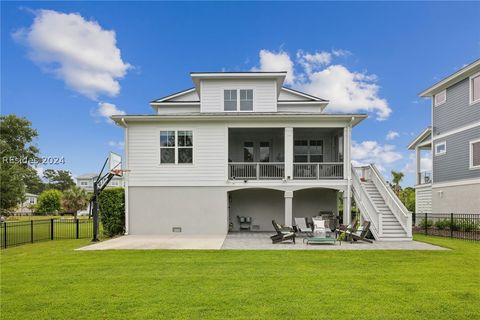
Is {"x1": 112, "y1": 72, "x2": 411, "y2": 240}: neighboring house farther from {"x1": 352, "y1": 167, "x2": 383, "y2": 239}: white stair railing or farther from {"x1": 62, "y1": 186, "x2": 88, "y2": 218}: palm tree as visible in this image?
{"x1": 62, "y1": 186, "x2": 88, "y2": 218}: palm tree

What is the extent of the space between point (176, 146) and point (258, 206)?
5750mm

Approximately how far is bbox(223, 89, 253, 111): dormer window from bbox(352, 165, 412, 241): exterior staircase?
6.66 meters

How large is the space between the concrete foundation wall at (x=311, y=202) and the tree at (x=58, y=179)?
265 feet

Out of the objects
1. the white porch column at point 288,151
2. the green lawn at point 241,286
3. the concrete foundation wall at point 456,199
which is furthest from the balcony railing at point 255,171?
the concrete foundation wall at point 456,199

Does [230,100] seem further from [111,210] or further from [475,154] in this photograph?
[475,154]

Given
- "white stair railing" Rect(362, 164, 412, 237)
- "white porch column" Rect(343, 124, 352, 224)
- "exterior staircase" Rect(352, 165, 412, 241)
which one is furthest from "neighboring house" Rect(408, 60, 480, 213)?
"white porch column" Rect(343, 124, 352, 224)

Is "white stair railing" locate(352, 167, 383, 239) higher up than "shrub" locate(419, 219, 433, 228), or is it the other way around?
"white stair railing" locate(352, 167, 383, 239)

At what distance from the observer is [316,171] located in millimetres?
15930

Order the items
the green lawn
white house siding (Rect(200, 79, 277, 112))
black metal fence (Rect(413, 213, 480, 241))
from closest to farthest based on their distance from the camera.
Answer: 1. the green lawn
2. black metal fence (Rect(413, 213, 480, 241))
3. white house siding (Rect(200, 79, 277, 112))

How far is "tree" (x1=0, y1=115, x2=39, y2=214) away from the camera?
18.1m

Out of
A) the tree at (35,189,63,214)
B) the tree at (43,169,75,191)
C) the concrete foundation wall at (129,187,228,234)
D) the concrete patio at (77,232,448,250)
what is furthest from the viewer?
the tree at (43,169,75,191)

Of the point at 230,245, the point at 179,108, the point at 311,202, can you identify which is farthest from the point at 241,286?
the point at 179,108

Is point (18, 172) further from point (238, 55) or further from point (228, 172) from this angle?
point (238, 55)

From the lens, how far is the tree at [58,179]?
8181cm
